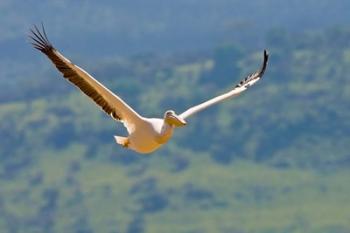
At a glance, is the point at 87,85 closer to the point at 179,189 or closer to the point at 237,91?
the point at 237,91

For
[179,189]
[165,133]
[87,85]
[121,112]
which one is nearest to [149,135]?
[165,133]

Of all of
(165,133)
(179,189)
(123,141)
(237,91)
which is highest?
(179,189)

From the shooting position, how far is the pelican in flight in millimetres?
23578

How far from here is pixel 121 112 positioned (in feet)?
81.3

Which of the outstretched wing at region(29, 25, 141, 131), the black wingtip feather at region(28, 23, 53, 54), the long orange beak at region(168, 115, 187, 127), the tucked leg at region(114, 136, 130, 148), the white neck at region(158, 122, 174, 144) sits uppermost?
the black wingtip feather at region(28, 23, 53, 54)

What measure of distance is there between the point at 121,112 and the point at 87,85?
1.93 feet

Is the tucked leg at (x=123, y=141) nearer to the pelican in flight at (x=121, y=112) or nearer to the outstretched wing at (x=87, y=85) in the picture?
the pelican in flight at (x=121, y=112)

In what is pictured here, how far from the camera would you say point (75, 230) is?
546ft

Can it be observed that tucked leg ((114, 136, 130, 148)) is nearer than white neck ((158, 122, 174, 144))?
No

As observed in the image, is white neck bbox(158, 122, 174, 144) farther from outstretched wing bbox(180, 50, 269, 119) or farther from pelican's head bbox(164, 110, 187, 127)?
outstretched wing bbox(180, 50, 269, 119)

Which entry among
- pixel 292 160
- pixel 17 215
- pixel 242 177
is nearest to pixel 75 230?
pixel 17 215

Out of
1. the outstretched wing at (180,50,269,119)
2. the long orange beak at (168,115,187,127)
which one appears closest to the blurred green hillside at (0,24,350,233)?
the outstretched wing at (180,50,269,119)

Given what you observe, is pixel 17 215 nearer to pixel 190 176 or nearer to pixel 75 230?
pixel 75 230

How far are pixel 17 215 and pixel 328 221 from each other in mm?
33192
